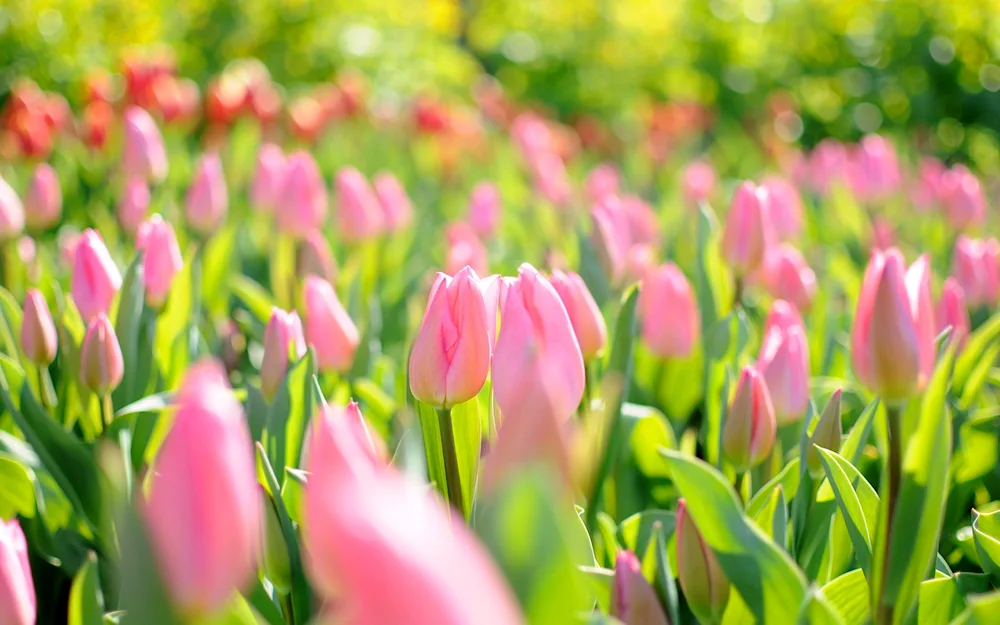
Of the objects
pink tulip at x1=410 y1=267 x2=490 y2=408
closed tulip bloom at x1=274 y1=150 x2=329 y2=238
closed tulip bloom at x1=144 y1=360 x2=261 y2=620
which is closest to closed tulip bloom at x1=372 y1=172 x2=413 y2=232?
closed tulip bloom at x1=274 y1=150 x2=329 y2=238

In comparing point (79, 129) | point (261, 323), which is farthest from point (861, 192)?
point (79, 129)

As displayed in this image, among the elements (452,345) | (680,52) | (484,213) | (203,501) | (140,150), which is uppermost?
(203,501)

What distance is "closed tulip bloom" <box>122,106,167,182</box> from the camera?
2718 mm

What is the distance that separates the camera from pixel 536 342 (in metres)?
0.92

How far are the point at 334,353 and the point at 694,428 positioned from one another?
684 mm

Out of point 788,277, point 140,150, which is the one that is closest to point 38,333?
point 788,277

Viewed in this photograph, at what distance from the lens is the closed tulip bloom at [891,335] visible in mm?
949

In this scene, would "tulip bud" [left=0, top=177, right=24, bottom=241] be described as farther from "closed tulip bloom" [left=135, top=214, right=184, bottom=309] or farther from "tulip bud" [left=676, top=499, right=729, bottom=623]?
"tulip bud" [left=676, top=499, right=729, bottom=623]

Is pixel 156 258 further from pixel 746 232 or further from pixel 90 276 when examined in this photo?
pixel 746 232

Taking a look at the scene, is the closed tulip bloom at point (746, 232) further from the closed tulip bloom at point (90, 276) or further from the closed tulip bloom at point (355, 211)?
the closed tulip bloom at point (90, 276)

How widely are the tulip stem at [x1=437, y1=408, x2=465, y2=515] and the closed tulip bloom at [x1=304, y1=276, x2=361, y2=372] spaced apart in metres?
0.57

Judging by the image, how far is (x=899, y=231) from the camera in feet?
9.76

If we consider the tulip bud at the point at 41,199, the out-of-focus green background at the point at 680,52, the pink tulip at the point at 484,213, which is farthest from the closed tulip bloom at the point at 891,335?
the out-of-focus green background at the point at 680,52

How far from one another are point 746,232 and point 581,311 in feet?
2.53
